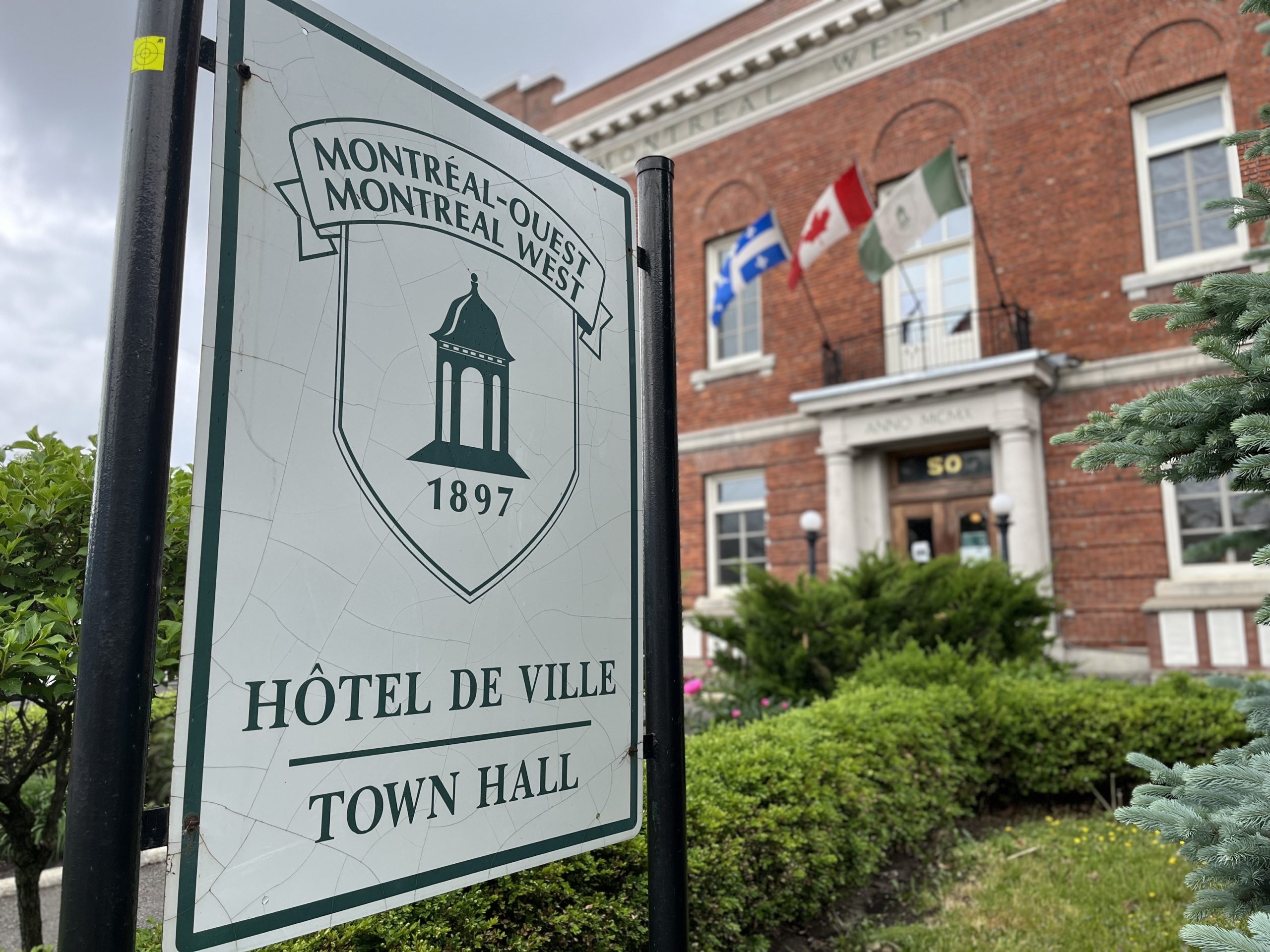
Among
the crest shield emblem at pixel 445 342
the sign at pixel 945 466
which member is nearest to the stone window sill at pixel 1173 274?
the sign at pixel 945 466

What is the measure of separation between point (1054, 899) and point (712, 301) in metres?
12.6

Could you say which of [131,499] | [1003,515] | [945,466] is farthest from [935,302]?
[131,499]

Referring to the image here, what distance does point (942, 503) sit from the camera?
1290 centimetres

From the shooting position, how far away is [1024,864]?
458 cm

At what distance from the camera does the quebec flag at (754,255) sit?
12266mm

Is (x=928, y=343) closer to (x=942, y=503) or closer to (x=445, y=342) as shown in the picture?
→ (x=942, y=503)

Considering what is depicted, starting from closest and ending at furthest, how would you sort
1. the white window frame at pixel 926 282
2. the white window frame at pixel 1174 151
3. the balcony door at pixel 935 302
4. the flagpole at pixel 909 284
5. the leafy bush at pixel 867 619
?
1. the leafy bush at pixel 867 619
2. the white window frame at pixel 1174 151
3. the white window frame at pixel 926 282
4. the balcony door at pixel 935 302
5. the flagpole at pixel 909 284

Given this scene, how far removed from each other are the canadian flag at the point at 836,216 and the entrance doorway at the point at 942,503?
11.4ft

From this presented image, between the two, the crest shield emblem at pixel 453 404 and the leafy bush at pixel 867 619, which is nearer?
the crest shield emblem at pixel 453 404

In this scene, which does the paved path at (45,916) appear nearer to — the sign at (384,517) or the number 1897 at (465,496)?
the sign at (384,517)

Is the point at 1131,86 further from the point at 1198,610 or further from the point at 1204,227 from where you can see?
the point at 1198,610

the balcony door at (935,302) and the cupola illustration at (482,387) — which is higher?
the balcony door at (935,302)

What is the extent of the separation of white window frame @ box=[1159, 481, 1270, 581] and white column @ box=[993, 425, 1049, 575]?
137 cm

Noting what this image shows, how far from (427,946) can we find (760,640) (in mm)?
4964
